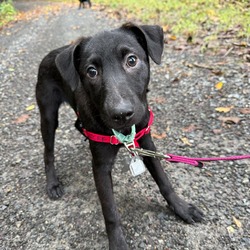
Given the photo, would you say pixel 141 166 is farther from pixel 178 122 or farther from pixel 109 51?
pixel 178 122

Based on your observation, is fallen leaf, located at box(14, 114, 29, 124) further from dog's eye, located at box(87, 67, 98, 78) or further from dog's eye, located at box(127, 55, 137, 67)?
dog's eye, located at box(127, 55, 137, 67)

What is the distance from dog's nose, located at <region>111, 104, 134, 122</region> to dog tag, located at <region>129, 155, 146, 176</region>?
2.29ft

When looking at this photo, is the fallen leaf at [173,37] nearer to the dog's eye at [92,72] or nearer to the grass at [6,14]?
the dog's eye at [92,72]

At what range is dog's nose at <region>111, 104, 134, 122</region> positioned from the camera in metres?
2.16

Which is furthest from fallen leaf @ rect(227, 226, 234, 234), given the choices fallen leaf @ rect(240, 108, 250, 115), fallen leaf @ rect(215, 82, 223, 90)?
fallen leaf @ rect(215, 82, 223, 90)

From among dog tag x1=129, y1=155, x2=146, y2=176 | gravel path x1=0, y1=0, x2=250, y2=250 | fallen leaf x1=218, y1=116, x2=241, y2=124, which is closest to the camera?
dog tag x1=129, y1=155, x2=146, y2=176

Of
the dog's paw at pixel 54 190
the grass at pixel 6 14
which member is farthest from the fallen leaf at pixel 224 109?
the grass at pixel 6 14

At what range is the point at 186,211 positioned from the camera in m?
2.99

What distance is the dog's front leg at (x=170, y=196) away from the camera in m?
2.96

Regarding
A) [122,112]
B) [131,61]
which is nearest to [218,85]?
[131,61]

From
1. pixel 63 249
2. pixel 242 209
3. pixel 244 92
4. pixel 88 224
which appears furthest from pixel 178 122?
pixel 63 249

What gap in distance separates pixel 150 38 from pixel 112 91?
0.68m

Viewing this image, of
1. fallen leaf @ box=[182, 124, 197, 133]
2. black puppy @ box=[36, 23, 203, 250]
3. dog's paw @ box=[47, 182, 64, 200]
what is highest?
black puppy @ box=[36, 23, 203, 250]

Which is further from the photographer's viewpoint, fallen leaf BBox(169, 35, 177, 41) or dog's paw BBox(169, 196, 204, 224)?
fallen leaf BBox(169, 35, 177, 41)
